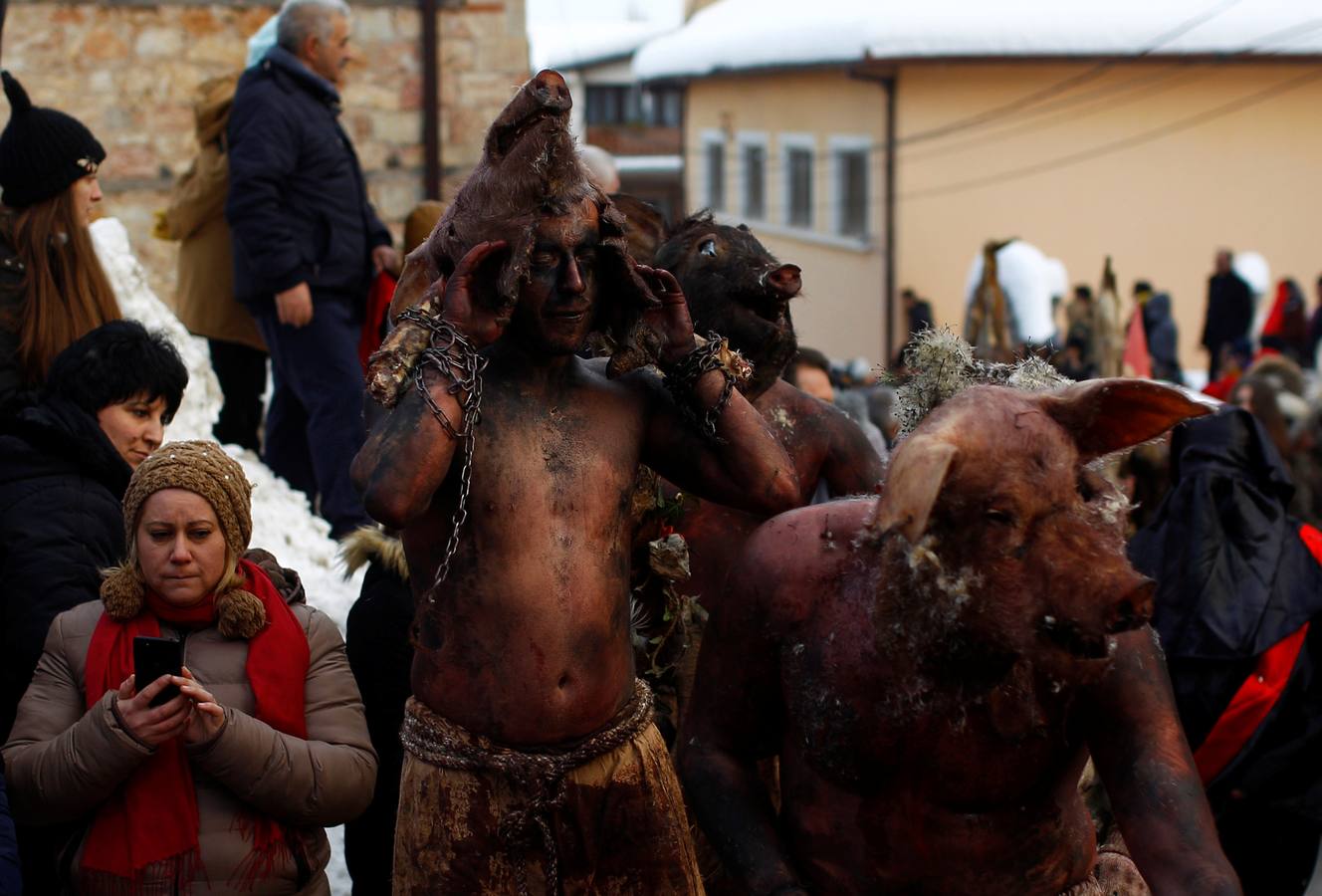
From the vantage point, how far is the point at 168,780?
11.1ft

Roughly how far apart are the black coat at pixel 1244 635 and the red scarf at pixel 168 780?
274cm

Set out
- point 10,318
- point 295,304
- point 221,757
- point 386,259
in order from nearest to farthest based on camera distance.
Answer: point 221,757 → point 10,318 → point 295,304 → point 386,259

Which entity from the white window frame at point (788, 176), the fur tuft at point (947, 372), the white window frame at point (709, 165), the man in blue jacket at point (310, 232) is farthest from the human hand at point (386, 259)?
the white window frame at point (709, 165)

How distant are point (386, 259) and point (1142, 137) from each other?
20.6 metres

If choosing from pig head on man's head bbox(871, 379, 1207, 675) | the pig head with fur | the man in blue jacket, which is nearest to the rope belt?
pig head on man's head bbox(871, 379, 1207, 675)

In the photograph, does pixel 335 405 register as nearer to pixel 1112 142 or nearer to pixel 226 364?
pixel 226 364

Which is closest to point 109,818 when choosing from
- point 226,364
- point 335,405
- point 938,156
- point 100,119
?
point 335,405

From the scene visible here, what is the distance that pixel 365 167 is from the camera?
10.8 metres

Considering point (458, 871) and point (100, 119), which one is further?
point (100, 119)

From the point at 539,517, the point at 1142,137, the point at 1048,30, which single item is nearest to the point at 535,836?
the point at 539,517

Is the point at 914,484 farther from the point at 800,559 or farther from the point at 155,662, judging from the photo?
the point at 155,662

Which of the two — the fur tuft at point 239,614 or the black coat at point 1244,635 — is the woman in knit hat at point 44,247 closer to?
the fur tuft at point 239,614

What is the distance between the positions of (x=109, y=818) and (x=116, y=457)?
1.01m

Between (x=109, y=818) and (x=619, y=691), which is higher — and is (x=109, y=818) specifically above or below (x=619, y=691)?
below
